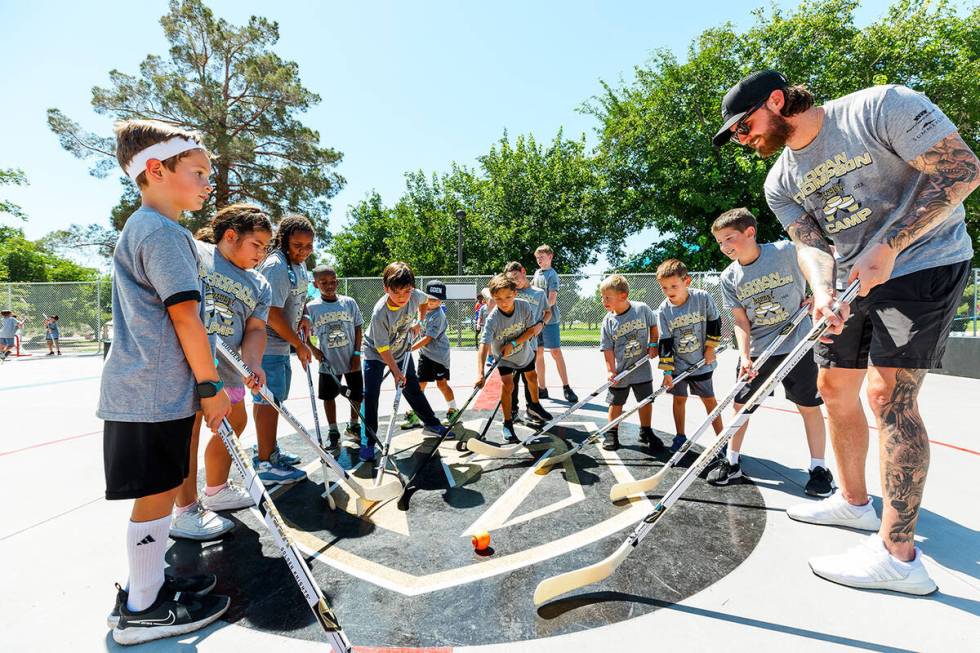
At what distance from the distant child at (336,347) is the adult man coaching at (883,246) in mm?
4025

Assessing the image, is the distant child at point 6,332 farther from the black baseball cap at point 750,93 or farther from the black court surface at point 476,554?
the black baseball cap at point 750,93

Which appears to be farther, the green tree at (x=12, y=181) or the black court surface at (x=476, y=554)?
the green tree at (x=12, y=181)

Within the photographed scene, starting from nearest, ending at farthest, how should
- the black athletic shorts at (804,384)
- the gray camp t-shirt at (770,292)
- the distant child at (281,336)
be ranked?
the black athletic shorts at (804,384) < the gray camp t-shirt at (770,292) < the distant child at (281,336)

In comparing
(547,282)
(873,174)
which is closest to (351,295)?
(547,282)

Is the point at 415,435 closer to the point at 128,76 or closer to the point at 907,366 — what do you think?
the point at 907,366

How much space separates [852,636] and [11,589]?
12.5 ft

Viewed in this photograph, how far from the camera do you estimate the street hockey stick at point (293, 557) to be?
5.26 feet

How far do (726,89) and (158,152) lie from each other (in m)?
26.1

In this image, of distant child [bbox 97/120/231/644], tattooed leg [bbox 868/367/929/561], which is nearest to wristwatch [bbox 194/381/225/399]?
distant child [bbox 97/120/231/644]

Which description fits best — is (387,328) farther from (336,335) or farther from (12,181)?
(12,181)

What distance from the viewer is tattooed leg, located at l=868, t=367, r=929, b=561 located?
2.09 m

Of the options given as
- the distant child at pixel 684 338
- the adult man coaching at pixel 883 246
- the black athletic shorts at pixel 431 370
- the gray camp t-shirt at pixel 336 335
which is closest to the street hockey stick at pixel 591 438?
the distant child at pixel 684 338

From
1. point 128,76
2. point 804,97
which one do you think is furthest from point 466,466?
point 128,76

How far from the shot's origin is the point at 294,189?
2145 centimetres
